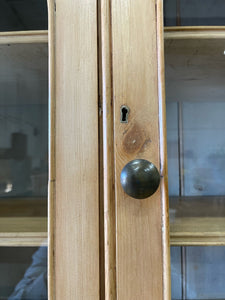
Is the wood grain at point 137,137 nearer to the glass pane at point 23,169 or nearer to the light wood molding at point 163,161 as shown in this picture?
the light wood molding at point 163,161

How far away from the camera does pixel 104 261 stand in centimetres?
30

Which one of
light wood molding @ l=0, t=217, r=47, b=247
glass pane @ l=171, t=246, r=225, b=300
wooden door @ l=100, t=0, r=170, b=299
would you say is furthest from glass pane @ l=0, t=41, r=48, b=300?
glass pane @ l=171, t=246, r=225, b=300

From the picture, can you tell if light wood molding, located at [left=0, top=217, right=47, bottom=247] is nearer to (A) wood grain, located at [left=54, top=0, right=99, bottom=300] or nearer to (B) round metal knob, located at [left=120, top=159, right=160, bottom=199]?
(A) wood grain, located at [left=54, top=0, right=99, bottom=300]

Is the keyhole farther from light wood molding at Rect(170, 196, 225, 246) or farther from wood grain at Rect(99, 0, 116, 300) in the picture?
light wood molding at Rect(170, 196, 225, 246)

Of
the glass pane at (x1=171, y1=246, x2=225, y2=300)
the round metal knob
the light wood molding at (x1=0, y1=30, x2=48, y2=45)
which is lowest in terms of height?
the glass pane at (x1=171, y1=246, x2=225, y2=300)

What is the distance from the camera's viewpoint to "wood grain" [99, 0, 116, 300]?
0.95ft

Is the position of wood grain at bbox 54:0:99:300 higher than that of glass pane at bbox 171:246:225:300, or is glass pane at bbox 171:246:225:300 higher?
wood grain at bbox 54:0:99:300

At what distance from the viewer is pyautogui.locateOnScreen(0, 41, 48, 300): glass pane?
34cm

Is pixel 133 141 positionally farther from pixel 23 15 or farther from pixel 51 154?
pixel 23 15

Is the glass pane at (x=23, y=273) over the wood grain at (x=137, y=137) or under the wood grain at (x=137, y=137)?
under

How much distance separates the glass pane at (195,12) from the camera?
13.5 inches

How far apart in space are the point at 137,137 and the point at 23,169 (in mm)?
226

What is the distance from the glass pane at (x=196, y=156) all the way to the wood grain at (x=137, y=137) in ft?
0.14

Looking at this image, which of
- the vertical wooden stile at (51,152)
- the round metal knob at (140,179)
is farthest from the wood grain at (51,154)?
the round metal knob at (140,179)
